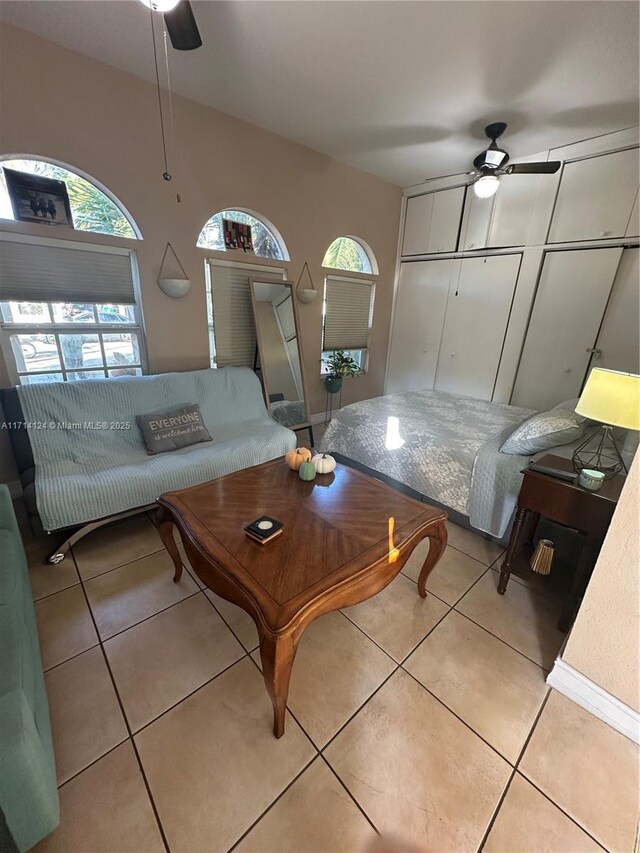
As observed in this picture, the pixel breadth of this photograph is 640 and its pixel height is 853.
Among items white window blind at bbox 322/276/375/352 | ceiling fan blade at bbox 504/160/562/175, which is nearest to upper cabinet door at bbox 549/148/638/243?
ceiling fan blade at bbox 504/160/562/175

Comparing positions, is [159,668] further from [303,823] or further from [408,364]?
[408,364]

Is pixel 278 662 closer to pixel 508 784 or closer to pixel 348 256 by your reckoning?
pixel 508 784

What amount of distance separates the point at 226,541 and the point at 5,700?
0.65 metres

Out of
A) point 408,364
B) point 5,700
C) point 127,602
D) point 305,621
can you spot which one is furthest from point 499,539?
point 408,364

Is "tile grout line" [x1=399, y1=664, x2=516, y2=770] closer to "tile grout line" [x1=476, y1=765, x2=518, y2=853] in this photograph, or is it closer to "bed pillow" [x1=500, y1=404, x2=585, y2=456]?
"tile grout line" [x1=476, y1=765, x2=518, y2=853]

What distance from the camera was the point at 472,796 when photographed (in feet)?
3.27

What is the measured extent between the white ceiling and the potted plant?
206 cm

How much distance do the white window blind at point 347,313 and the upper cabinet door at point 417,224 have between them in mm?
679

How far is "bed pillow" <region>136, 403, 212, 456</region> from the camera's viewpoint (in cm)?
224

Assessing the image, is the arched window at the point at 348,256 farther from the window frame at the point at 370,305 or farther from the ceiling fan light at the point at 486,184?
the ceiling fan light at the point at 486,184

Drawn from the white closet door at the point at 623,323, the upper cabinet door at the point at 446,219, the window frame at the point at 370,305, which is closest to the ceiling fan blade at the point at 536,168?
the white closet door at the point at 623,323

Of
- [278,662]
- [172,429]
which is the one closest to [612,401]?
[278,662]

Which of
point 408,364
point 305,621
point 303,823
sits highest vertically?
point 408,364

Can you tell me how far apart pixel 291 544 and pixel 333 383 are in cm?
292
